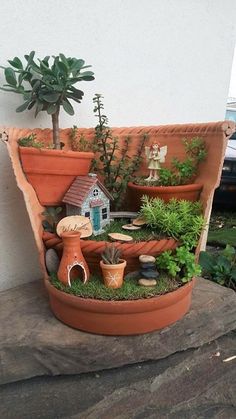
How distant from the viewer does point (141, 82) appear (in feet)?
5.73

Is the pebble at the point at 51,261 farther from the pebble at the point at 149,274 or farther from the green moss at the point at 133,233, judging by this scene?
the pebble at the point at 149,274

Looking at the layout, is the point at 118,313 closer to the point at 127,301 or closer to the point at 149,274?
the point at 127,301

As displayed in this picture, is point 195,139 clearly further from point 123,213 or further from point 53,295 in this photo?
point 53,295

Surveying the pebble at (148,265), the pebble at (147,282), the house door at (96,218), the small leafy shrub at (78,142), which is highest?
the small leafy shrub at (78,142)

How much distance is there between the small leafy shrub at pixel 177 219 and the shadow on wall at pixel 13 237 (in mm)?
528

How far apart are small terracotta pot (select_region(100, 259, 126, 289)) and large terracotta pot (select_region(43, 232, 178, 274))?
0.18 ft

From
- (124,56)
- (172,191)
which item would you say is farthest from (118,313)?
(124,56)

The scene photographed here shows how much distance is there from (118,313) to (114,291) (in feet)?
0.22

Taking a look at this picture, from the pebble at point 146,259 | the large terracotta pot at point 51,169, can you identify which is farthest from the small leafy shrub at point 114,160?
the pebble at point 146,259

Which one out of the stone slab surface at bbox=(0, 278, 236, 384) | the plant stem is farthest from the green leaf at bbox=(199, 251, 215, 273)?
the plant stem

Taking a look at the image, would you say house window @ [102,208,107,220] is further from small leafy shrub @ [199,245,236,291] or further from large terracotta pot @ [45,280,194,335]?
small leafy shrub @ [199,245,236,291]

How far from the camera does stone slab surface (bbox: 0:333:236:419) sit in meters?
0.98

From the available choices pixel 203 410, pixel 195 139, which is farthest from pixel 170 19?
pixel 203 410

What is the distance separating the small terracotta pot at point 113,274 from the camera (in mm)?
1072
